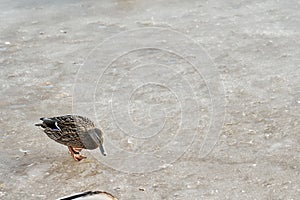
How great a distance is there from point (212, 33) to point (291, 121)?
2.57 metres

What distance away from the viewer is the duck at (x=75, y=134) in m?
3.99

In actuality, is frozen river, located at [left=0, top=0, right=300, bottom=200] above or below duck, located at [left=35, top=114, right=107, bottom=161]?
below

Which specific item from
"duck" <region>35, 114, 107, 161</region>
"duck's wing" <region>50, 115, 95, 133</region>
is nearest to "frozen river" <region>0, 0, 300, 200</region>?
"duck" <region>35, 114, 107, 161</region>

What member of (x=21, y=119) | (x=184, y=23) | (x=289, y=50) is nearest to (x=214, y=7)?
(x=184, y=23)

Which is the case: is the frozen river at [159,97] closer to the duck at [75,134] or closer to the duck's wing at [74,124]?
the duck at [75,134]

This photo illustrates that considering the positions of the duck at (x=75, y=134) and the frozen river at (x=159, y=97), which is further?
the duck at (x=75, y=134)

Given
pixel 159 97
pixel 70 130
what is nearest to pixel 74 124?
pixel 70 130

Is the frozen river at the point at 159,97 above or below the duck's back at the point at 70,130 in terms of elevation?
below

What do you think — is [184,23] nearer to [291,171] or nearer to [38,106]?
[38,106]

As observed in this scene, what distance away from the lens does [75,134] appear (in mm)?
3996

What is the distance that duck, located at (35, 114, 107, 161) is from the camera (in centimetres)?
399

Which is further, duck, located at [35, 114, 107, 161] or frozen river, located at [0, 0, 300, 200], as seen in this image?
duck, located at [35, 114, 107, 161]

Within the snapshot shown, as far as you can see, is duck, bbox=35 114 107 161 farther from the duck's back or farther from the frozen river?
the frozen river

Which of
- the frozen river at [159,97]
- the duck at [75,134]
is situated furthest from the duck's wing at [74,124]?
the frozen river at [159,97]
